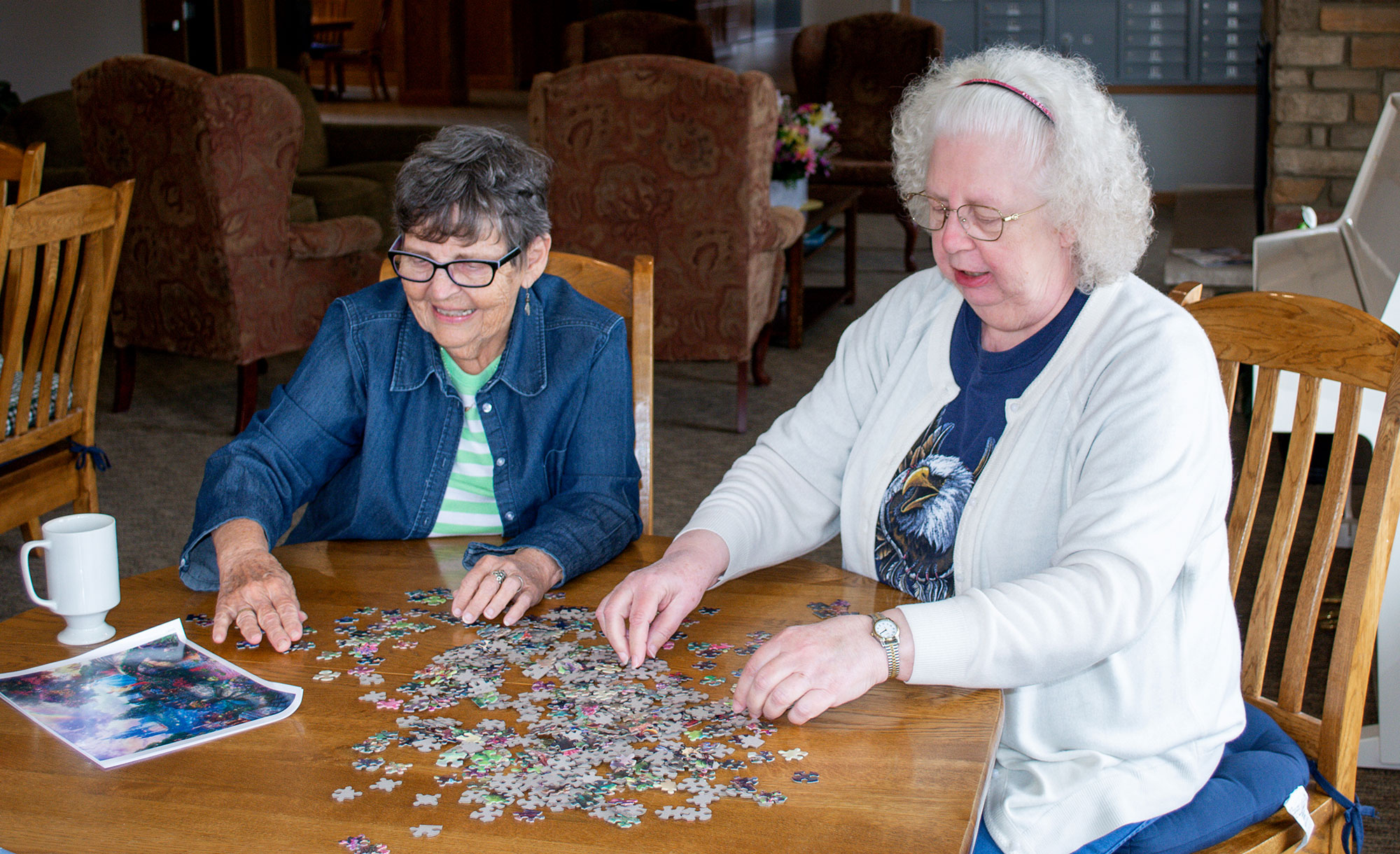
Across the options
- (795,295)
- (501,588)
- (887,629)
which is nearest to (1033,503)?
(887,629)

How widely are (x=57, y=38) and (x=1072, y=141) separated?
7.28m

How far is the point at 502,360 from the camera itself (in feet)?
5.60

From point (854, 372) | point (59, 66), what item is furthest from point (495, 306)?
point (59, 66)

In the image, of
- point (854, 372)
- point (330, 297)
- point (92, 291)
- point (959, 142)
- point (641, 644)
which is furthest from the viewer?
point (330, 297)

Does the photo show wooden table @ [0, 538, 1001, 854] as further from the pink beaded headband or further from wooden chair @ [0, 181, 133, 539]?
wooden chair @ [0, 181, 133, 539]

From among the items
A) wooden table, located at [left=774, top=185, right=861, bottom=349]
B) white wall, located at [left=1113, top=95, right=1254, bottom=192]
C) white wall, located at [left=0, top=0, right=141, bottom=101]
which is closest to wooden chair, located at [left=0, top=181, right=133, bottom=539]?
wooden table, located at [left=774, top=185, right=861, bottom=349]

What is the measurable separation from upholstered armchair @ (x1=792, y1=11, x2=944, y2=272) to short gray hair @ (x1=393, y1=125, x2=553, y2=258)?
19.2 ft

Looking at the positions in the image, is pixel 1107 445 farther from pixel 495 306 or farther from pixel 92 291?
pixel 92 291

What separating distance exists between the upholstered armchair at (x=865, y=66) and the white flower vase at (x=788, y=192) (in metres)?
1.83

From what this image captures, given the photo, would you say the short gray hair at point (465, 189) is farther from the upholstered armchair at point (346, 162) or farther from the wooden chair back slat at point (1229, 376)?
the upholstered armchair at point (346, 162)

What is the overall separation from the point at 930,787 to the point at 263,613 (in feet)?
2.37

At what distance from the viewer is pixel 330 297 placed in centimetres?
463

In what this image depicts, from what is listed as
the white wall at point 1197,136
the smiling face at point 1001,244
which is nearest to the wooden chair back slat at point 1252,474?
the smiling face at point 1001,244

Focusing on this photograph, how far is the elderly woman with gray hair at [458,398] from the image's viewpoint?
1.62 metres
